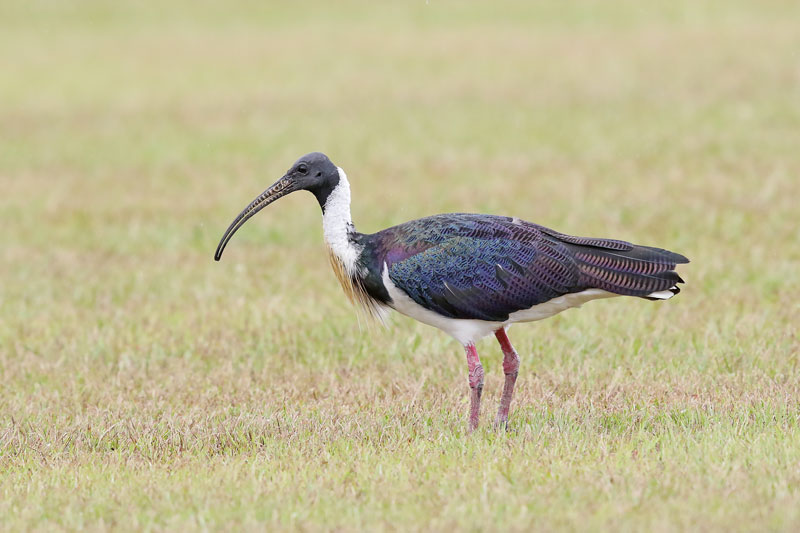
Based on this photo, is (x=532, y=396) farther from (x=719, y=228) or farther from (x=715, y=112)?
(x=715, y=112)

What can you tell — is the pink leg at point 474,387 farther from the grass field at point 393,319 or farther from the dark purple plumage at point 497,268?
the dark purple plumage at point 497,268

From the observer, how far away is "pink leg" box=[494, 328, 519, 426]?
680 centimetres

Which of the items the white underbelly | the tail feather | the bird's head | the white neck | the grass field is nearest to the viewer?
the grass field

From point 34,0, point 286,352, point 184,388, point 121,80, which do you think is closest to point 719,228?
point 286,352

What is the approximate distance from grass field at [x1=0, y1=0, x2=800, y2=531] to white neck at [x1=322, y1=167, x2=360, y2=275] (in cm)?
93

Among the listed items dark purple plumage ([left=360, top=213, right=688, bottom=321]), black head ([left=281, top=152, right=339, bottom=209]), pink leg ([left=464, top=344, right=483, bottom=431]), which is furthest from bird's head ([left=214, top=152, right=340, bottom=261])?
pink leg ([left=464, top=344, right=483, bottom=431])

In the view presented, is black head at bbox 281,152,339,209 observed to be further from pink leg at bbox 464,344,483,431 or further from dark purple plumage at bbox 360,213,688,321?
pink leg at bbox 464,344,483,431

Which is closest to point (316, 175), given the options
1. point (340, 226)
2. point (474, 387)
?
point (340, 226)

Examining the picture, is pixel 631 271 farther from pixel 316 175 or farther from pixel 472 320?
pixel 316 175

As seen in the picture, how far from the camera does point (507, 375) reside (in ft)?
22.9

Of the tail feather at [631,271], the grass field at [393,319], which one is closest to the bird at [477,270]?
the tail feather at [631,271]

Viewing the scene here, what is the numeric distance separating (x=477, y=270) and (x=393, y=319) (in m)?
2.31

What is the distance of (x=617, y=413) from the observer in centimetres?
691

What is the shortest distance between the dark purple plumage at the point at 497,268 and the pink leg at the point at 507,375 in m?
0.37
